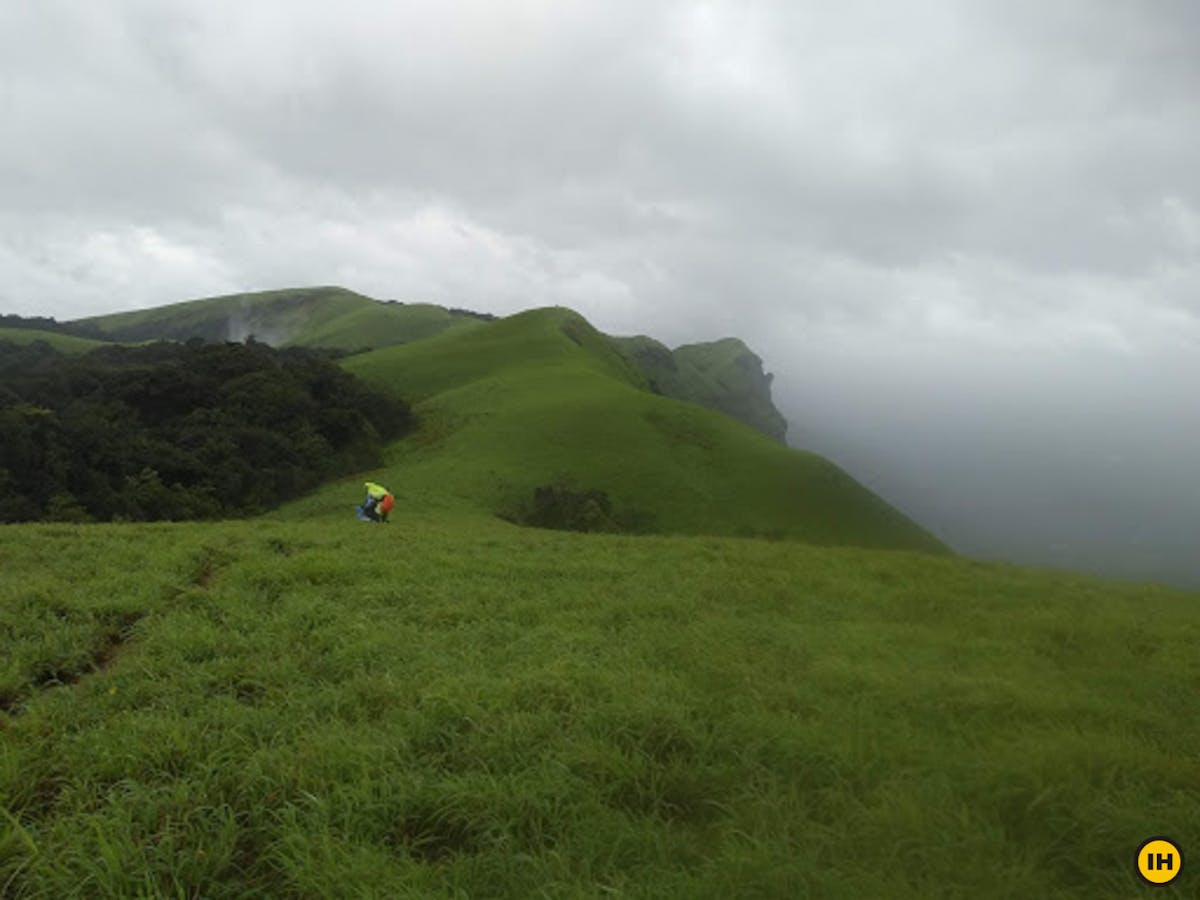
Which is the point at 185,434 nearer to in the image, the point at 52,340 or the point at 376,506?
the point at 376,506

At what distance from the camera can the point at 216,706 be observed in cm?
571

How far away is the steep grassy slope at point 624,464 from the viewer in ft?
112

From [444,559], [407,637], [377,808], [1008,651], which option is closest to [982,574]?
[1008,651]

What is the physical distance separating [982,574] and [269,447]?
32.7m

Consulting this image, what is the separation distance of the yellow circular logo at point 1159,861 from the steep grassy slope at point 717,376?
374 ft

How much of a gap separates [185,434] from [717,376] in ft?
429

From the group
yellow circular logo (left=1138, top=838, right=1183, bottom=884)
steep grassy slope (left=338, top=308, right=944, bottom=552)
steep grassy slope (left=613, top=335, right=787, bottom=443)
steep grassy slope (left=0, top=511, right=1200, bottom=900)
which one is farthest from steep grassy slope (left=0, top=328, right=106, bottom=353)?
yellow circular logo (left=1138, top=838, right=1183, bottom=884)

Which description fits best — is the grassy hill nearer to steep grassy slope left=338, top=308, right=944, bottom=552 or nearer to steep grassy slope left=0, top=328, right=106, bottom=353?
steep grassy slope left=338, top=308, right=944, bottom=552

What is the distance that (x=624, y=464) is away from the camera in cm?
3956

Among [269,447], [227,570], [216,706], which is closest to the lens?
A: [216,706]

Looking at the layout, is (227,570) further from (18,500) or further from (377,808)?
(18,500)

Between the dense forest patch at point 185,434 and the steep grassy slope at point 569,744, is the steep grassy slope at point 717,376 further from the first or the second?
the steep grassy slope at point 569,744

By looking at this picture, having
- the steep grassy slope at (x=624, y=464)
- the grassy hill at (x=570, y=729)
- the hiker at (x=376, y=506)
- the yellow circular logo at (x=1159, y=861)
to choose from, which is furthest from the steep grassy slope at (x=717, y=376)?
the yellow circular logo at (x=1159, y=861)

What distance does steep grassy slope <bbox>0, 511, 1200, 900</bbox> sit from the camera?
3.77 meters
